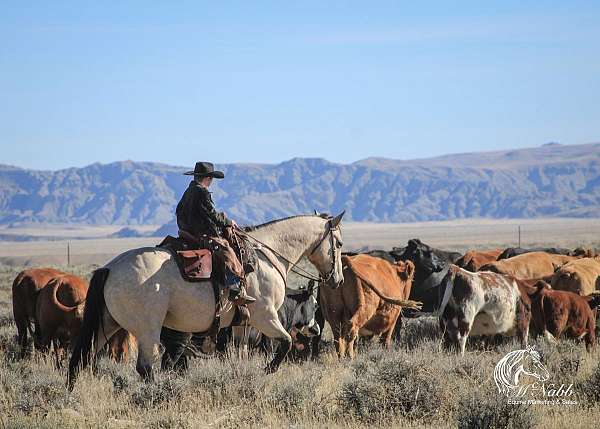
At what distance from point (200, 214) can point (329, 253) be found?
6.54ft

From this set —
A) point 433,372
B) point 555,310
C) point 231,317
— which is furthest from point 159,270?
point 555,310

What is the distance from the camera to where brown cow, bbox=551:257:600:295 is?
15.1 meters

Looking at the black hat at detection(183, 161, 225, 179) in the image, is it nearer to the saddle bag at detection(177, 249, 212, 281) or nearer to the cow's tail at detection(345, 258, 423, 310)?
the saddle bag at detection(177, 249, 212, 281)

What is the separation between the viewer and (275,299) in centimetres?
1082

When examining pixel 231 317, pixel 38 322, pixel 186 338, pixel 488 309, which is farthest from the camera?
pixel 38 322

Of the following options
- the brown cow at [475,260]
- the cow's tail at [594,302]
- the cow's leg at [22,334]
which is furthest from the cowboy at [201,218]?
the brown cow at [475,260]

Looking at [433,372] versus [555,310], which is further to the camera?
[555,310]

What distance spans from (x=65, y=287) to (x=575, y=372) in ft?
21.9

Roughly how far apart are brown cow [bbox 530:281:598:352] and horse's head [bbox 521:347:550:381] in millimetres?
2025

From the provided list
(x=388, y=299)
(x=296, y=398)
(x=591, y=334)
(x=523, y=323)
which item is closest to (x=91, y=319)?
(x=296, y=398)

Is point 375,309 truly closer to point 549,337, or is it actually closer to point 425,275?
point 549,337

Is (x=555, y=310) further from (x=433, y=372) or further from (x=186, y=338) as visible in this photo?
(x=186, y=338)

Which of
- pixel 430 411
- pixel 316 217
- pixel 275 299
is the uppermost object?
pixel 316 217

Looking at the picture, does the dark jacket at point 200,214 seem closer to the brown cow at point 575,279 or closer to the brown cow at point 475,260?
the brown cow at point 575,279
